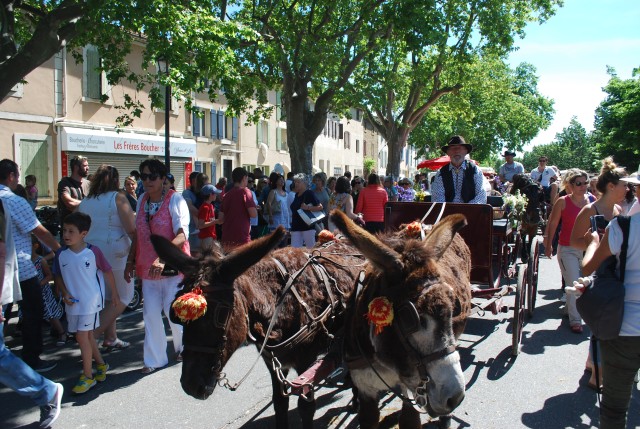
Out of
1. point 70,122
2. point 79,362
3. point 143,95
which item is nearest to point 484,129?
point 143,95

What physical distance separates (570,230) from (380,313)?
17.2 feet

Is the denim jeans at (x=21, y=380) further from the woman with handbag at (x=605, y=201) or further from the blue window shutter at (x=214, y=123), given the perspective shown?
the blue window shutter at (x=214, y=123)

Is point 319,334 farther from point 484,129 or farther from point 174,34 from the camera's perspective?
point 484,129

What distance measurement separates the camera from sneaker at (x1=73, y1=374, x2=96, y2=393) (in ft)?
16.1

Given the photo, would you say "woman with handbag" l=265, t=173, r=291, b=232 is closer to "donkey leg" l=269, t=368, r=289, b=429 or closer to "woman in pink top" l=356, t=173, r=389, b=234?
"woman in pink top" l=356, t=173, r=389, b=234

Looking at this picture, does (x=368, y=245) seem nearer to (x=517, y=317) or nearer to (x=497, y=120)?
(x=517, y=317)

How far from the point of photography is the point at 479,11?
18.2 meters

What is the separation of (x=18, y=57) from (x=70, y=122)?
42.8 feet

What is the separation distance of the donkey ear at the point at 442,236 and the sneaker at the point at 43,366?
469cm

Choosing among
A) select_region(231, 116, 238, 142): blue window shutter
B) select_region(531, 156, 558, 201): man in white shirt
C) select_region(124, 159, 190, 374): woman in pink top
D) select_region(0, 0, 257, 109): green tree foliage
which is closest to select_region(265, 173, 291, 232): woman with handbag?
select_region(0, 0, 257, 109): green tree foliage

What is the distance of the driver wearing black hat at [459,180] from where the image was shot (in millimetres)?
6039

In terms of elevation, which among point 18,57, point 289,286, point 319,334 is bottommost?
point 319,334

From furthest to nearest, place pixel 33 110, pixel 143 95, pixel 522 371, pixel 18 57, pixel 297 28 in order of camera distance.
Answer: pixel 143 95, pixel 33 110, pixel 297 28, pixel 18 57, pixel 522 371

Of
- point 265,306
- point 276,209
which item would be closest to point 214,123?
point 276,209
